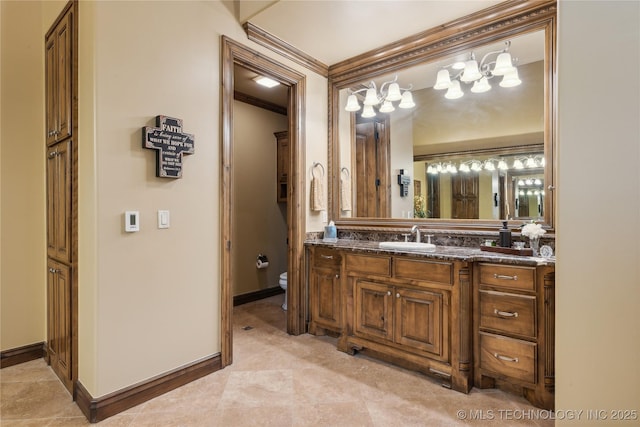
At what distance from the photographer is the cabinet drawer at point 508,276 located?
1.92 meters

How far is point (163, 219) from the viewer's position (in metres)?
2.08

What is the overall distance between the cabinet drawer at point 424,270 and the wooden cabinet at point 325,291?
58 centimetres

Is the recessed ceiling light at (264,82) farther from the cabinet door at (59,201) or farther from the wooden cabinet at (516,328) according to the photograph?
the wooden cabinet at (516,328)

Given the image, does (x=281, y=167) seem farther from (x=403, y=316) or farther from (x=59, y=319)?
(x=59, y=319)

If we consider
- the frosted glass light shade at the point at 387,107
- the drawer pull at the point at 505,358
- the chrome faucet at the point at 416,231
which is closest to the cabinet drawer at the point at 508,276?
the drawer pull at the point at 505,358

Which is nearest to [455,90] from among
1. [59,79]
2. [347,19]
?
[347,19]

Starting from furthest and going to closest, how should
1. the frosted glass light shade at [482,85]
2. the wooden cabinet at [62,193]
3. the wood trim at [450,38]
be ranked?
the frosted glass light shade at [482,85] → the wood trim at [450,38] → the wooden cabinet at [62,193]

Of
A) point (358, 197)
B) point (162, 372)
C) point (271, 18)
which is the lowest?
point (162, 372)

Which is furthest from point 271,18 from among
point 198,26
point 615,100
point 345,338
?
point 345,338

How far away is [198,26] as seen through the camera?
229cm

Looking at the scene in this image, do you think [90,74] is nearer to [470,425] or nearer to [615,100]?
[615,100]

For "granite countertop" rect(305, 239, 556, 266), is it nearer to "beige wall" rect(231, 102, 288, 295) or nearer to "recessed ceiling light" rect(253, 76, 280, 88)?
"beige wall" rect(231, 102, 288, 295)

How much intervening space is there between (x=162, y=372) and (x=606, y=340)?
236cm

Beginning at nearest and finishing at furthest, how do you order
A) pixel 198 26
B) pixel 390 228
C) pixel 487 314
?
pixel 487 314
pixel 198 26
pixel 390 228
